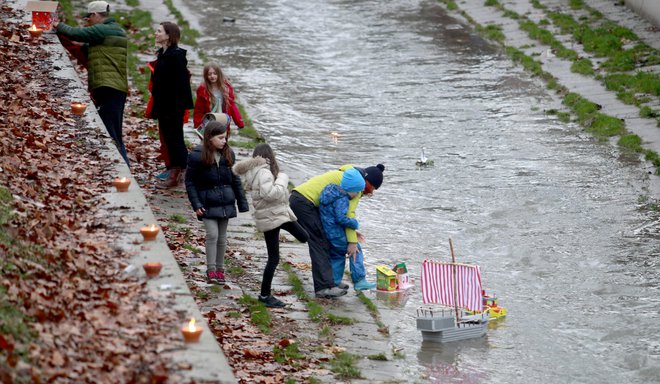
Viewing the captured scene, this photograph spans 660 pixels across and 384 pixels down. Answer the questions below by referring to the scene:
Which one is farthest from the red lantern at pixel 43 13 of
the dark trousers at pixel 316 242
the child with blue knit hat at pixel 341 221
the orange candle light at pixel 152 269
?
the orange candle light at pixel 152 269

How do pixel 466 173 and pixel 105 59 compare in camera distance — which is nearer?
pixel 105 59

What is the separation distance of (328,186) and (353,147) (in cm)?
544

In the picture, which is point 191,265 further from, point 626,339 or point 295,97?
point 295,97

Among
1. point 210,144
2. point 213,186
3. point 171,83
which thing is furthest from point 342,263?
point 171,83

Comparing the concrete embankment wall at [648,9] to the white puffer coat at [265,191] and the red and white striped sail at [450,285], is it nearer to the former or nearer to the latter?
the red and white striped sail at [450,285]

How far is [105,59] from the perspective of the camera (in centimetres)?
1304

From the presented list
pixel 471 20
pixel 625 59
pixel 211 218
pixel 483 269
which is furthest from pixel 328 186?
pixel 471 20

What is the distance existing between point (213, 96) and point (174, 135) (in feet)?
2.40

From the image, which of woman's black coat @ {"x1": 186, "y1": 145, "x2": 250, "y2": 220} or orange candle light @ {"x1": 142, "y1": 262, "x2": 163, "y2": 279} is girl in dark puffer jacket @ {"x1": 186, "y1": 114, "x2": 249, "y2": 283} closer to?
woman's black coat @ {"x1": 186, "y1": 145, "x2": 250, "y2": 220}

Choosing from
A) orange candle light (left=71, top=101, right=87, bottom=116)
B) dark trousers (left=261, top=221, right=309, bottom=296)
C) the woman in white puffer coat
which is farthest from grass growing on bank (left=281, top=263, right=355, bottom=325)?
orange candle light (left=71, top=101, right=87, bottom=116)

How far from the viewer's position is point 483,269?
12.3m

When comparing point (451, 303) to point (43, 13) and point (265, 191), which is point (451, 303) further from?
point (43, 13)

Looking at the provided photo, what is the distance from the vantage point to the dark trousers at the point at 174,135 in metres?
13.6

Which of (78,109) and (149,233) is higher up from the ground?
(149,233)
